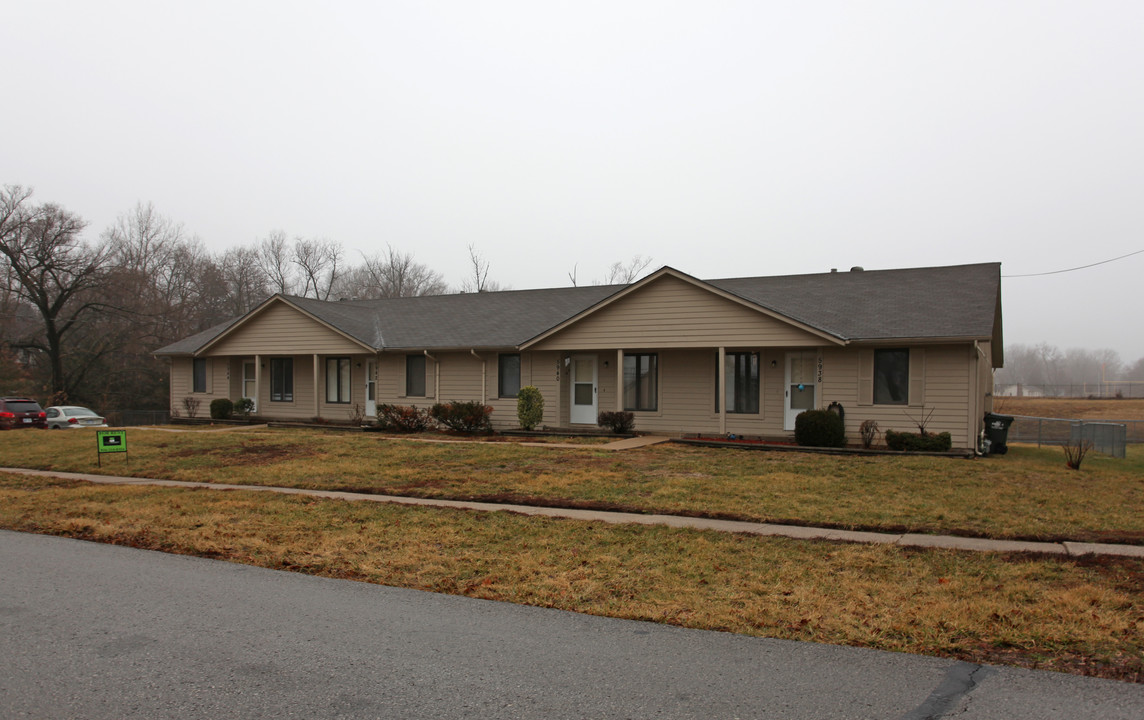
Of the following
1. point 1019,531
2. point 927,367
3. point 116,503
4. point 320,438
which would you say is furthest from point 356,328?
point 1019,531

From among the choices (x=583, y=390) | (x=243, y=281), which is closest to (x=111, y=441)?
(x=583, y=390)

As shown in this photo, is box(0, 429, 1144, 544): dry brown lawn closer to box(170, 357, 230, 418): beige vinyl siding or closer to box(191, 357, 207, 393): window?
box(170, 357, 230, 418): beige vinyl siding

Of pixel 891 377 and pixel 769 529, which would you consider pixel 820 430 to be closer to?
pixel 891 377

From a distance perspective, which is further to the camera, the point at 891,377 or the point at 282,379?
the point at 282,379

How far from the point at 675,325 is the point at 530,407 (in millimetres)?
4677

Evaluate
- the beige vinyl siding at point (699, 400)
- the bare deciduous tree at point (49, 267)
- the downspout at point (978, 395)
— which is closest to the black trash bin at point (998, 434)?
the downspout at point (978, 395)

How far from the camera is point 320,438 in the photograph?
2055cm

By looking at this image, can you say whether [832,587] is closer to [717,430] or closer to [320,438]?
[717,430]

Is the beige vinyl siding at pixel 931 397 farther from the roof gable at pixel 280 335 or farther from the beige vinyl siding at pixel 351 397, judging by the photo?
the beige vinyl siding at pixel 351 397

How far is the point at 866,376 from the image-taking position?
1930cm

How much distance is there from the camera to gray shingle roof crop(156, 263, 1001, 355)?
19.1m

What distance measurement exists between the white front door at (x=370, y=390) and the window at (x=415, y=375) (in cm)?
140

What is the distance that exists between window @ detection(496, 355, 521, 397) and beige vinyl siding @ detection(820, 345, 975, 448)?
30.0 ft

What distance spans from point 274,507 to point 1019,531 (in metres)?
9.20
